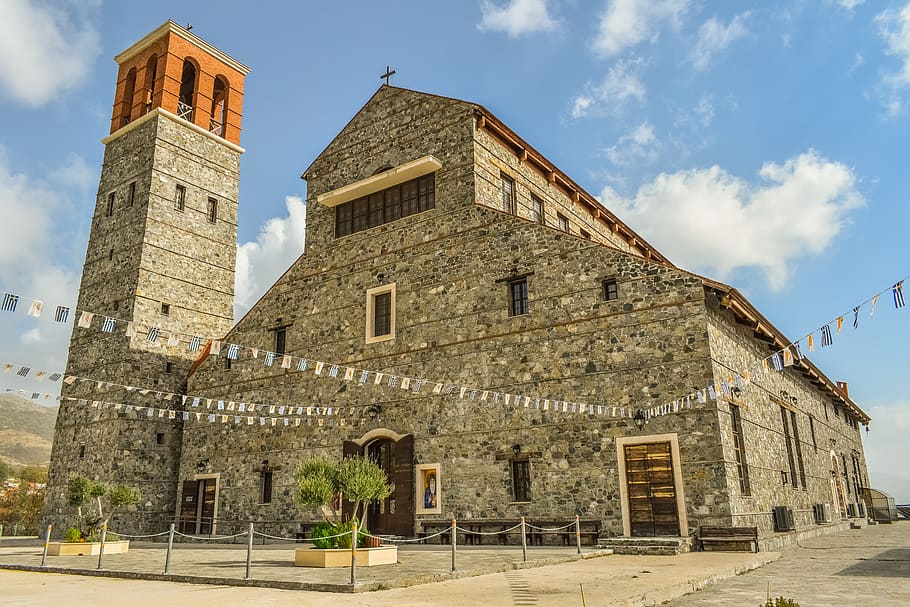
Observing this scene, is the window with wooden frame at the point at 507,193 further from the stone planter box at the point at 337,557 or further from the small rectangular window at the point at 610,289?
the stone planter box at the point at 337,557

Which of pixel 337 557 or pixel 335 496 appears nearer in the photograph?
pixel 337 557

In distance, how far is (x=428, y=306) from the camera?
19438mm

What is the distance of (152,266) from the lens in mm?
25062

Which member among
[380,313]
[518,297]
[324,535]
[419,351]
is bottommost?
[324,535]

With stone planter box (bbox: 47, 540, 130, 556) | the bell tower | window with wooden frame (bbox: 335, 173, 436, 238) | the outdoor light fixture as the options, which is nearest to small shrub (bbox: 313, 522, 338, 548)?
stone planter box (bbox: 47, 540, 130, 556)

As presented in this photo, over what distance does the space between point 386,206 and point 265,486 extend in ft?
32.4

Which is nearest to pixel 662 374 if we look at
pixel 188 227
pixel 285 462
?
pixel 285 462

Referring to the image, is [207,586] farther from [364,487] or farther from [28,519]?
[28,519]

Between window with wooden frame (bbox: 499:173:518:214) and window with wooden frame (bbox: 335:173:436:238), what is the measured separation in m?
2.13

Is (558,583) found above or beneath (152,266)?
beneath

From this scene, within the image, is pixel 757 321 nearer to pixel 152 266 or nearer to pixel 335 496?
pixel 335 496

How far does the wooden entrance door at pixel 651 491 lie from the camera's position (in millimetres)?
14625

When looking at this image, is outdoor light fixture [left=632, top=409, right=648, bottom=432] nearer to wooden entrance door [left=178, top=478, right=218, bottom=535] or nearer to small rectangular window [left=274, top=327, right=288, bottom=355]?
small rectangular window [left=274, top=327, right=288, bottom=355]

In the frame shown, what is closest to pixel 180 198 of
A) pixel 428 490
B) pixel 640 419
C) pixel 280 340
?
pixel 280 340
